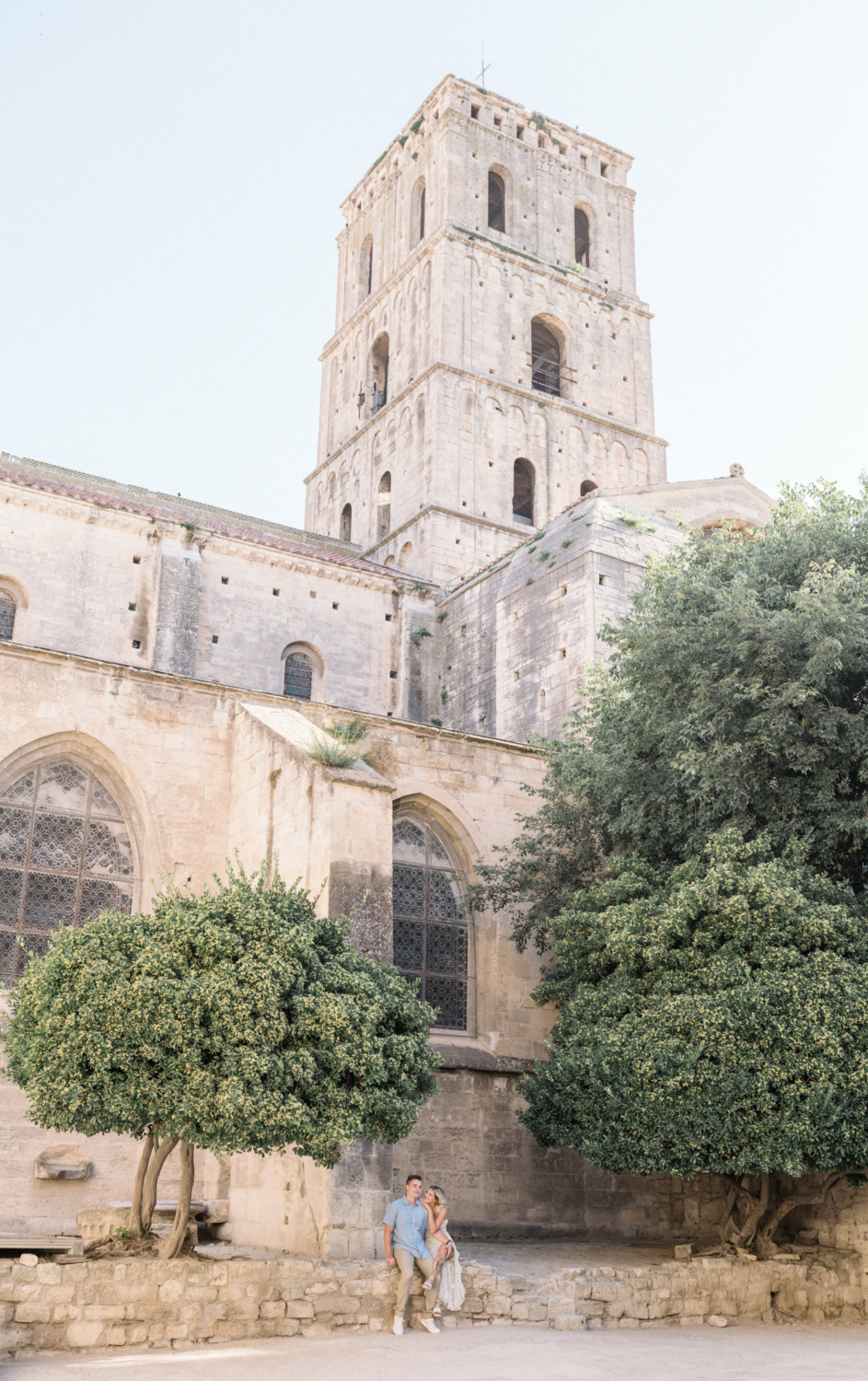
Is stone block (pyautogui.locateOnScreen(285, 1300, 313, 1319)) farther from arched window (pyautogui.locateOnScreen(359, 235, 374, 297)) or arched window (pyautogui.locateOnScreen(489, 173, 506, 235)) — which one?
arched window (pyautogui.locateOnScreen(359, 235, 374, 297))

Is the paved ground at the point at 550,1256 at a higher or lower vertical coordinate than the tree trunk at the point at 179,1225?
lower

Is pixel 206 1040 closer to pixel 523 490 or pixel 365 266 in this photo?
pixel 523 490

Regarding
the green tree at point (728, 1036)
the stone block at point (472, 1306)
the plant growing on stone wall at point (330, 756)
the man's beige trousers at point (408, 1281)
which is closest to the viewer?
the man's beige trousers at point (408, 1281)

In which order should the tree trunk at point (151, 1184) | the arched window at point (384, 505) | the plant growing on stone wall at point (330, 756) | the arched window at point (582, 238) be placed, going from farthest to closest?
the arched window at point (582, 238)
the arched window at point (384, 505)
the plant growing on stone wall at point (330, 756)
the tree trunk at point (151, 1184)

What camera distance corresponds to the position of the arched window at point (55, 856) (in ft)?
41.6

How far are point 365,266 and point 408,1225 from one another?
3128 centimetres

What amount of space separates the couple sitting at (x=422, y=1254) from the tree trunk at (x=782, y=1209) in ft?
12.6

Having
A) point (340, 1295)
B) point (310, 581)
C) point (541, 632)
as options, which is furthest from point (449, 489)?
point (340, 1295)

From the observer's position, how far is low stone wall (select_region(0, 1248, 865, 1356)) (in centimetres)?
838

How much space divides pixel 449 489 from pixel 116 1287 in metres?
21.9

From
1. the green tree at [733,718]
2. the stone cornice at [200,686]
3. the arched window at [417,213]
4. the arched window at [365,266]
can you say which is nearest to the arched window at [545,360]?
the arched window at [417,213]

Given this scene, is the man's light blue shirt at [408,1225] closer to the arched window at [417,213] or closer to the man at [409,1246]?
the man at [409,1246]

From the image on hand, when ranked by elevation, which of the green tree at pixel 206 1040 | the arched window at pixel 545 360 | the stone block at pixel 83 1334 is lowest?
Result: the stone block at pixel 83 1334

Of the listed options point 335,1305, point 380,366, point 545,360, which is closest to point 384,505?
point 380,366
